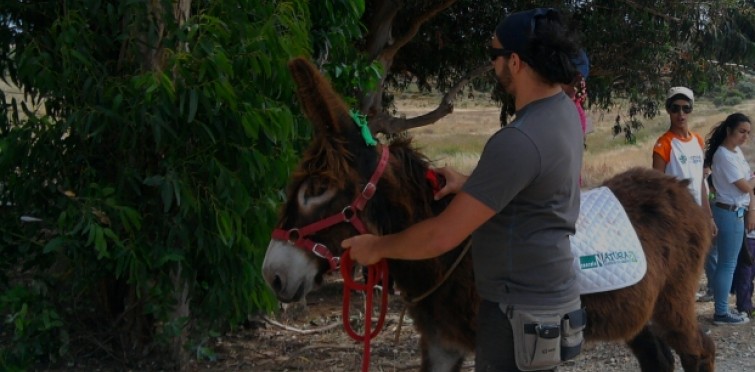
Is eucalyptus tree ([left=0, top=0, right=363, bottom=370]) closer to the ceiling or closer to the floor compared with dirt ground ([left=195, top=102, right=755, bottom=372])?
closer to the ceiling

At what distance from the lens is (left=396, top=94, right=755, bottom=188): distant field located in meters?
22.9

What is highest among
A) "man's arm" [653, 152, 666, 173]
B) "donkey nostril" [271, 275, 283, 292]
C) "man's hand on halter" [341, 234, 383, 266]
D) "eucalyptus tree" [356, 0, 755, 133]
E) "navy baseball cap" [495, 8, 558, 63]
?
"eucalyptus tree" [356, 0, 755, 133]

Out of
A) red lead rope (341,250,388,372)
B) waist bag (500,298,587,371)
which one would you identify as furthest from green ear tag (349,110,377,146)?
waist bag (500,298,587,371)

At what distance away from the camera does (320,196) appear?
3.25m

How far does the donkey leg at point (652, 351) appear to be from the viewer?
5258mm

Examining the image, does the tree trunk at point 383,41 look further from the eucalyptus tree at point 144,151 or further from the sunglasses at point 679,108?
the eucalyptus tree at point 144,151

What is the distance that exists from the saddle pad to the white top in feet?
12.2

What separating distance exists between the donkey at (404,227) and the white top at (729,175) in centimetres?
308

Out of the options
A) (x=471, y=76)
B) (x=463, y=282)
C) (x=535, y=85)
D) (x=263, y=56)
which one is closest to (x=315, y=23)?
(x=263, y=56)

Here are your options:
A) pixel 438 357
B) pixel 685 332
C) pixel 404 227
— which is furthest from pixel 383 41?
pixel 404 227

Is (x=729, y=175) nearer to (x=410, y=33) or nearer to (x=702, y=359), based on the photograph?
(x=702, y=359)

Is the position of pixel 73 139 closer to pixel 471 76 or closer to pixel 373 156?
pixel 373 156

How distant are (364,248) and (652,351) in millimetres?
3019

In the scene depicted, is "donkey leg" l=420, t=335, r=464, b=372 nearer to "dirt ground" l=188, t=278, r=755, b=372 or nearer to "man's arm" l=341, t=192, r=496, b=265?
"man's arm" l=341, t=192, r=496, b=265
